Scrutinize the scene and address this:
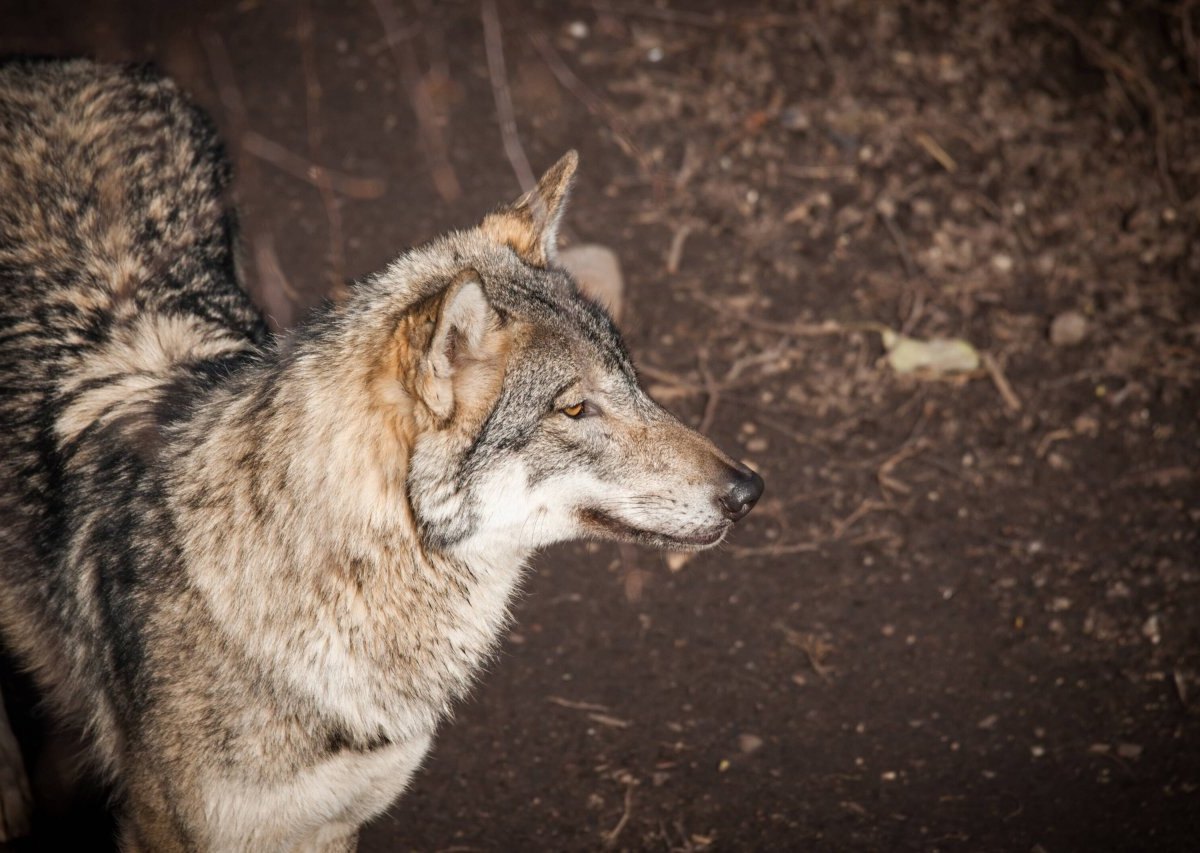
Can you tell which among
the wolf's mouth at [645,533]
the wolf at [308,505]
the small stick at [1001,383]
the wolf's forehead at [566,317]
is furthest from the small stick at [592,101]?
the wolf's mouth at [645,533]

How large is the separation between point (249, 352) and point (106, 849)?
1.93 metres

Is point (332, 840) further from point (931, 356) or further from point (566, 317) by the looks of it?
point (931, 356)

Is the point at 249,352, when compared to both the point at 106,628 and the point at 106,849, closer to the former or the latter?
the point at 106,628

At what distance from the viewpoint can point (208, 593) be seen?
8.89 feet

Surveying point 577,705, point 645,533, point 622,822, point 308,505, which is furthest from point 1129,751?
point 308,505

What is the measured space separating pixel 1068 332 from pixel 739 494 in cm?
344

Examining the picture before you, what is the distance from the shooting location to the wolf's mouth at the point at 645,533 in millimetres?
2943

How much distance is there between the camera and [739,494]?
9.66 feet

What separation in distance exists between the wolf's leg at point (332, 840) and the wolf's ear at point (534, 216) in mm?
2016

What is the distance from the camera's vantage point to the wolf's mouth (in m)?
2.94

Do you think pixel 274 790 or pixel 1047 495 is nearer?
pixel 274 790

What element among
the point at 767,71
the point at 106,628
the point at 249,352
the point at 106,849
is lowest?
the point at 106,849

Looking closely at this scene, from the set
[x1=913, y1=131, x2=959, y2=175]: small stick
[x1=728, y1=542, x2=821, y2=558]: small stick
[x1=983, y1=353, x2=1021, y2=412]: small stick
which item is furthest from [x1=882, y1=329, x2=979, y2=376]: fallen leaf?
[x1=913, y1=131, x2=959, y2=175]: small stick

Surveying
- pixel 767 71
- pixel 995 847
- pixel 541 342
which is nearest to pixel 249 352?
pixel 541 342
